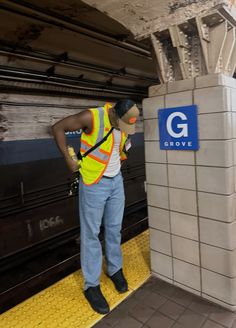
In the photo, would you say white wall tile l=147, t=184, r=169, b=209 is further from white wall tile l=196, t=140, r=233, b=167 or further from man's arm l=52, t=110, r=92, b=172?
man's arm l=52, t=110, r=92, b=172

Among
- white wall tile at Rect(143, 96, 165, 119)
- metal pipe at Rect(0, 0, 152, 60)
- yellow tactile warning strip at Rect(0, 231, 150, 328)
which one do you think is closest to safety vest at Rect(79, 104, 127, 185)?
white wall tile at Rect(143, 96, 165, 119)

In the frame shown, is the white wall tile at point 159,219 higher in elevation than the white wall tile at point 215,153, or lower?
lower

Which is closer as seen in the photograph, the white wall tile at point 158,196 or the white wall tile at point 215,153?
the white wall tile at point 215,153

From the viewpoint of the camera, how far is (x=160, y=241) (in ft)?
9.41

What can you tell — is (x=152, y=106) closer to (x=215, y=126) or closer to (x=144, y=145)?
(x=144, y=145)

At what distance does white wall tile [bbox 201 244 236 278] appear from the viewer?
2340mm

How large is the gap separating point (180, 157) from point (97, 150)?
2.54 ft

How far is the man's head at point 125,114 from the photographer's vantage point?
2352 mm

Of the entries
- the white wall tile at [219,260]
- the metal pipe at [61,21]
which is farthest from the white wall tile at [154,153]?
the metal pipe at [61,21]

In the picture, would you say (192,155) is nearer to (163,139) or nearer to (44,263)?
(163,139)

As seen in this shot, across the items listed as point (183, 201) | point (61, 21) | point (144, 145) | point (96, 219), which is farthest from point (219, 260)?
point (61, 21)

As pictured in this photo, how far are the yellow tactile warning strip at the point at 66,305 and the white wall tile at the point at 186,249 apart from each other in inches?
20.0

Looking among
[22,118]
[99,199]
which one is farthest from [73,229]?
[99,199]

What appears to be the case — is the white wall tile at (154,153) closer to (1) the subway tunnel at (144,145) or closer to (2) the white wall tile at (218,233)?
(1) the subway tunnel at (144,145)
